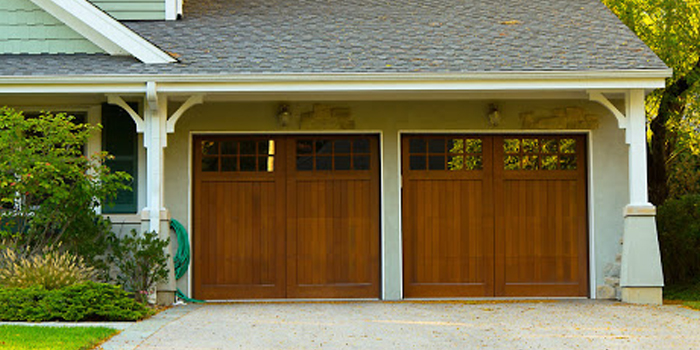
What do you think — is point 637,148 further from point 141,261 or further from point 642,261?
point 141,261

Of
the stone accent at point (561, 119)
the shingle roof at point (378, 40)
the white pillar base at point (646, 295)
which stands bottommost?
the white pillar base at point (646, 295)

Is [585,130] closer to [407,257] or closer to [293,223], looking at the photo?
[407,257]

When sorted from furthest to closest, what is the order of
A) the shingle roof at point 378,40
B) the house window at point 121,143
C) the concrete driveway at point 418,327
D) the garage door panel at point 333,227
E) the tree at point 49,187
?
the garage door panel at point 333,227, the house window at point 121,143, the shingle roof at point 378,40, the tree at point 49,187, the concrete driveway at point 418,327

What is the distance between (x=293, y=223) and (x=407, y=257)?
1.48 metres

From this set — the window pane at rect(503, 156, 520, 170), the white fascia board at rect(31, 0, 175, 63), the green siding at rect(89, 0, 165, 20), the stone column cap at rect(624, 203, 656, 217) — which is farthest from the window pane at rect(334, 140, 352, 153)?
the stone column cap at rect(624, 203, 656, 217)

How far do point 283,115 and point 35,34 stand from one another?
10.2 feet

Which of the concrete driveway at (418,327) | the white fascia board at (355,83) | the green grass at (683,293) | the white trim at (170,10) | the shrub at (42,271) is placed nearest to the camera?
the concrete driveway at (418,327)

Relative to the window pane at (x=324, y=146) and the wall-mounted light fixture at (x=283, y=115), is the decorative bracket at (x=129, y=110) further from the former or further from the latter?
the window pane at (x=324, y=146)

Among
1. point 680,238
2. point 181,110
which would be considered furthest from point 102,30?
point 680,238

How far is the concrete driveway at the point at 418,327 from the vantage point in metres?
7.61

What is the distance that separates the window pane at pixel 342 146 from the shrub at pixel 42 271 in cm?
341

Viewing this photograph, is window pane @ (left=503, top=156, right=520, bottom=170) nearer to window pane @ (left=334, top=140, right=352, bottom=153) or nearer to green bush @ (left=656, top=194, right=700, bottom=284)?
window pane @ (left=334, top=140, right=352, bottom=153)

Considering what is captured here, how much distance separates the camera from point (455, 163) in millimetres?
11672

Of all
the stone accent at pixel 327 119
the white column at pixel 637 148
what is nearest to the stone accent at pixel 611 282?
the white column at pixel 637 148
